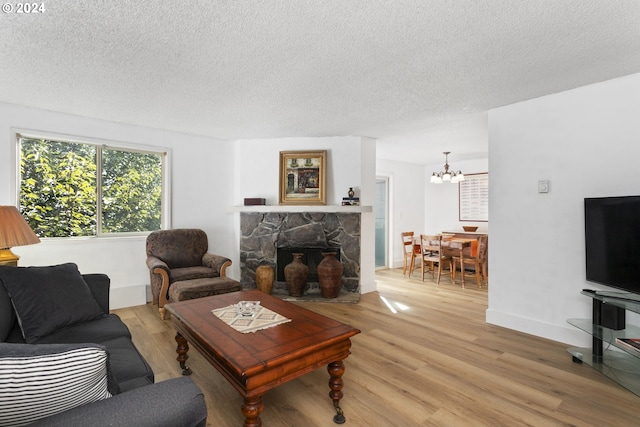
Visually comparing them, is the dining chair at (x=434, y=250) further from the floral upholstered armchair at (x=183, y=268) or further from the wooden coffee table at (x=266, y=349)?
the wooden coffee table at (x=266, y=349)

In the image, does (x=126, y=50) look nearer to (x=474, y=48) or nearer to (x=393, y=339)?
(x=474, y=48)

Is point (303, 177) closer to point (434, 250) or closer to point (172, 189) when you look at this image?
point (172, 189)

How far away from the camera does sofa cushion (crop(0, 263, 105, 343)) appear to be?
5.87ft

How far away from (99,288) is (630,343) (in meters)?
3.72

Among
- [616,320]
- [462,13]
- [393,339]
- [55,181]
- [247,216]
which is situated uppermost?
[462,13]

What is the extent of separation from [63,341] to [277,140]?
368 centimetres

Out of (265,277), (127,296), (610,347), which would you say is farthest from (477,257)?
(127,296)

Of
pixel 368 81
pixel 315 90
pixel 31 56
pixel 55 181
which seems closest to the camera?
pixel 31 56

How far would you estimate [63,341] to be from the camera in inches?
68.9

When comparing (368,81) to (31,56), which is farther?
(368,81)

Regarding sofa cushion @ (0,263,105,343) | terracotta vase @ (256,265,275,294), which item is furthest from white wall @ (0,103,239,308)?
sofa cushion @ (0,263,105,343)

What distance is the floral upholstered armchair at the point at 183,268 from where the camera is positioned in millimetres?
3307

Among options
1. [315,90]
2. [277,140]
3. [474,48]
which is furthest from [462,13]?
[277,140]

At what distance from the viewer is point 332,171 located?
15.4 ft
